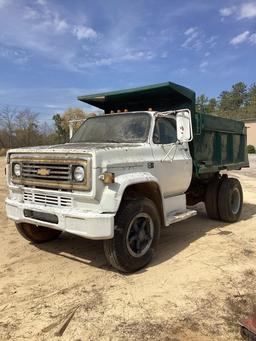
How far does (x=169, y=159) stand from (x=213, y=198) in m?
2.64

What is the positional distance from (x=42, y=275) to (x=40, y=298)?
2.33 ft

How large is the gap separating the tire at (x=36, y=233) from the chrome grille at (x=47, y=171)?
1107 mm

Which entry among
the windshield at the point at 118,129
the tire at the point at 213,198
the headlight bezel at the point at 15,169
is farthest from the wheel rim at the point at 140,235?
the tire at the point at 213,198

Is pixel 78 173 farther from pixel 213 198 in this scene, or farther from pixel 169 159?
pixel 213 198

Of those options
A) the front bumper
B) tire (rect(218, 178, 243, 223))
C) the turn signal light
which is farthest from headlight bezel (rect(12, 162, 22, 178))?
tire (rect(218, 178, 243, 223))

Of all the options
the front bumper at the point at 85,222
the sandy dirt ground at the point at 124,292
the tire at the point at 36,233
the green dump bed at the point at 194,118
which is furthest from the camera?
the green dump bed at the point at 194,118

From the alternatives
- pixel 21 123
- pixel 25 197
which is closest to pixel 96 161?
pixel 25 197

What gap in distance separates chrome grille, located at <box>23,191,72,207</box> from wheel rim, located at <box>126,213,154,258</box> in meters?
0.90

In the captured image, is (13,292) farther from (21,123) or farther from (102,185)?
(21,123)

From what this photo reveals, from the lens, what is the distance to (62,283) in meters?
4.88

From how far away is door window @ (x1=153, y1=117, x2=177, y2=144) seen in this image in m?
6.15

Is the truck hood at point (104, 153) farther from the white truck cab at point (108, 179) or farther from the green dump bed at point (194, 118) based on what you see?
the green dump bed at point (194, 118)

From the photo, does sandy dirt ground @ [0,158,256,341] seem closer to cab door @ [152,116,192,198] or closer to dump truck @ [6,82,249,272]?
dump truck @ [6,82,249,272]

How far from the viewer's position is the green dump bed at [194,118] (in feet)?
23.5
